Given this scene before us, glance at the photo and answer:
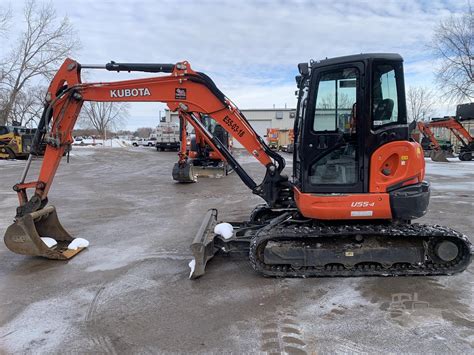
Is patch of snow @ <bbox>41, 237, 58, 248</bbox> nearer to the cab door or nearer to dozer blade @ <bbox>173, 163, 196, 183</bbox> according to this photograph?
the cab door

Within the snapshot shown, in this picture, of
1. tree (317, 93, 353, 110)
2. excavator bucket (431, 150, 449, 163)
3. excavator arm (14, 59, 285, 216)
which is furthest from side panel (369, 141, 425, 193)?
excavator bucket (431, 150, 449, 163)

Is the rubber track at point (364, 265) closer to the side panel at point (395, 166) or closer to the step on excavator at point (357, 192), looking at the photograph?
the step on excavator at point (357, 192)

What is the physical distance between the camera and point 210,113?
579 centimetres

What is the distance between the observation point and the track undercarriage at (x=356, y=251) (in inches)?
192

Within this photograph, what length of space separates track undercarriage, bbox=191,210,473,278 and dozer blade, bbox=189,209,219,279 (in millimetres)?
12

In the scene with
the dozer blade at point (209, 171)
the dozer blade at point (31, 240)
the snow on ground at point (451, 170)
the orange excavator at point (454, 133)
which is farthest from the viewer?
the orange excavator at point (454, 133)

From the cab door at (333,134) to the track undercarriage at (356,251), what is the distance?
1.91 ft

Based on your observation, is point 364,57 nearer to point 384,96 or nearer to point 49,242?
point 384,96

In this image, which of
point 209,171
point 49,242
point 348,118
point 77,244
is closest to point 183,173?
point 209,171

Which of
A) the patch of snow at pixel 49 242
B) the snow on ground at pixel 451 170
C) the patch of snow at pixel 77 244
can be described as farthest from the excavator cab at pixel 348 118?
the snow on ground at pixel 451 170

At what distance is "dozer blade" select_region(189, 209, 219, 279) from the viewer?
4.95 metres

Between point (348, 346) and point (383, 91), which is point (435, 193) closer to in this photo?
point (383, 91)

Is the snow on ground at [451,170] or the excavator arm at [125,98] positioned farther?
the snow on ground at [451,170]

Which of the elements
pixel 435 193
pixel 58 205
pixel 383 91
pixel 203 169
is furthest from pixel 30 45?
pixel 383 91
